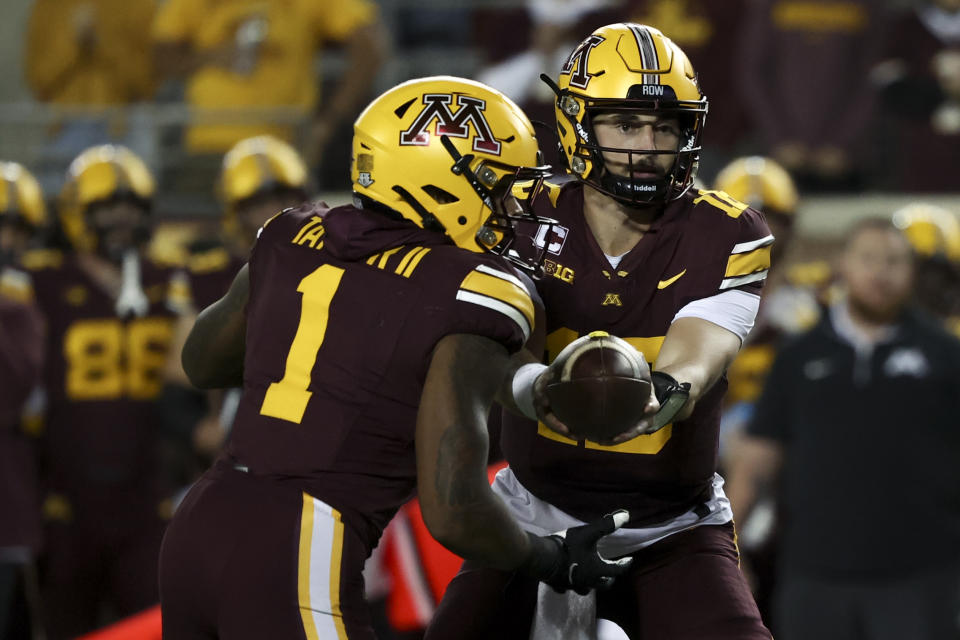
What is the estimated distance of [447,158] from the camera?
11.2ft

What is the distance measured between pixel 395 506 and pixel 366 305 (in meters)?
0.41

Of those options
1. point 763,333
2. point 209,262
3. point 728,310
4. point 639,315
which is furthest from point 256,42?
point 728,310

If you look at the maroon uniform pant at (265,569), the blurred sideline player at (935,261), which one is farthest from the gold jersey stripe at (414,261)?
the blurred sideline player at (935,261)

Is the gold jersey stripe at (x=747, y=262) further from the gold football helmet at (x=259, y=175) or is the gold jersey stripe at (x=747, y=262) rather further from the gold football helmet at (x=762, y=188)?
the gold football helmet at (x=259, y=175)

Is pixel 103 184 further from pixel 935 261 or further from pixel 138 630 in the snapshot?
pixel 935 261

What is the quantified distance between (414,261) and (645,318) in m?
0.66

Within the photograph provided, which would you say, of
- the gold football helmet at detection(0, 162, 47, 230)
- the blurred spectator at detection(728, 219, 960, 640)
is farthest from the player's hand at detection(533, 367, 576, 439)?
the gold football helmet at detection(0, 162, 47, 230)

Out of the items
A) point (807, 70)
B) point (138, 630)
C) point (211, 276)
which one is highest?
point (807, 70)

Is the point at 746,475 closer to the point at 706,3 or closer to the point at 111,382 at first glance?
the point at 111,382

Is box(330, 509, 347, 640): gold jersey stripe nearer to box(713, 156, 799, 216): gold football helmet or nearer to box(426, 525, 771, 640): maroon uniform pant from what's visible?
box(426, 525, 771, 640): maroon uniform pant

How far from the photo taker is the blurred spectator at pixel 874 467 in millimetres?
6004

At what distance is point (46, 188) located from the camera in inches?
365

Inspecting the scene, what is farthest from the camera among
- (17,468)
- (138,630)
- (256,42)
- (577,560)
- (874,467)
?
(256,42)

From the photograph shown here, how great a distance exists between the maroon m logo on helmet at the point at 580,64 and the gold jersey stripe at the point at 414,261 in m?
0.70
